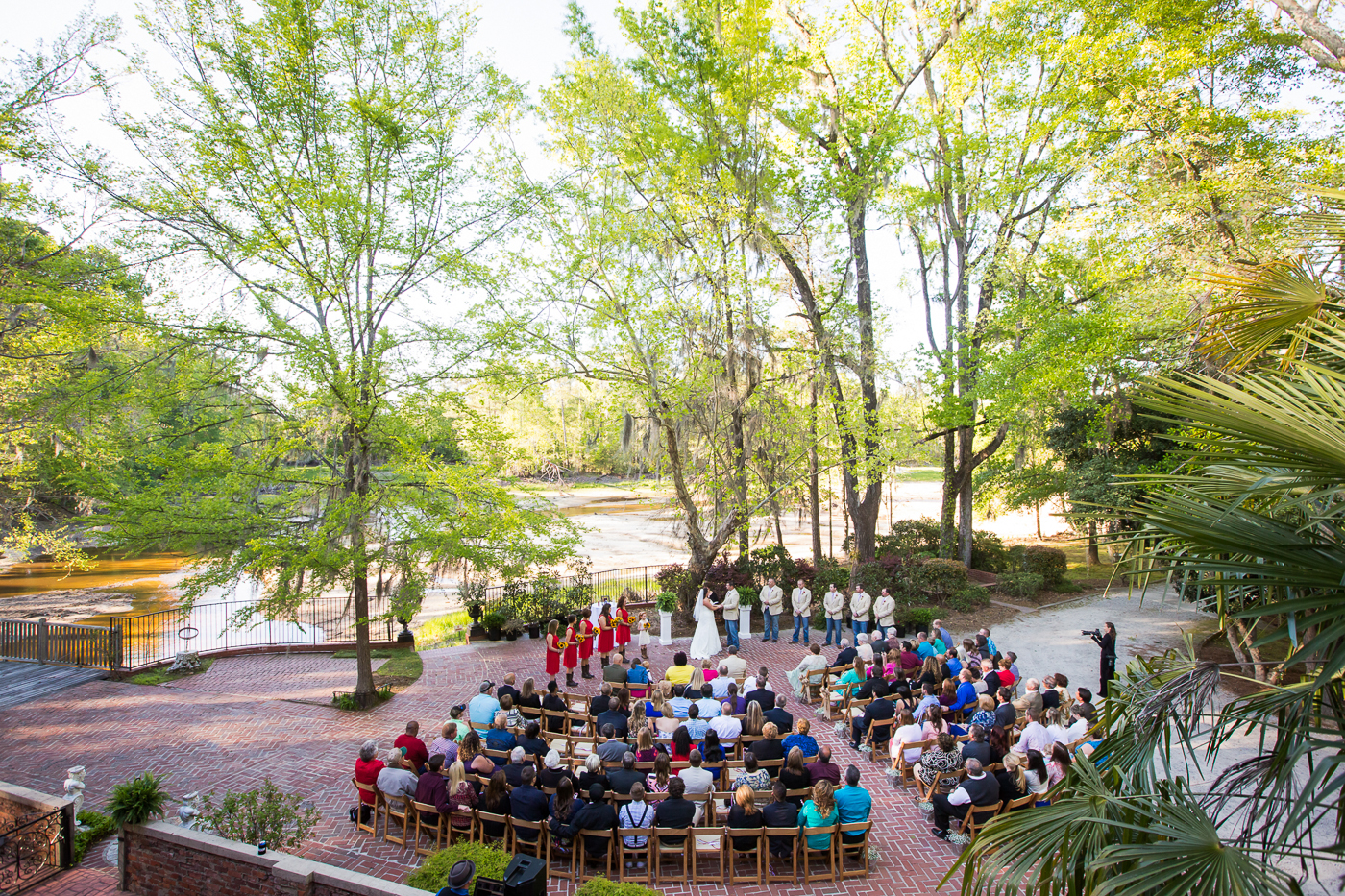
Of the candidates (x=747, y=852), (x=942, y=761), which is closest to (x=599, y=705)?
(x=747, y=852)

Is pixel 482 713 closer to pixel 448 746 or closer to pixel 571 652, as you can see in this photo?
pixel 448 746

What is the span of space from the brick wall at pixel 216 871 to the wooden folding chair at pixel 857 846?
13.6ft

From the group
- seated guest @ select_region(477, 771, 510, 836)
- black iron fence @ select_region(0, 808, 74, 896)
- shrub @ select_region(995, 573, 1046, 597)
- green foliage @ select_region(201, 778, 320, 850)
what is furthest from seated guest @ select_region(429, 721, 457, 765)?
shrub @ select_region(995, 573, 1046, 597)

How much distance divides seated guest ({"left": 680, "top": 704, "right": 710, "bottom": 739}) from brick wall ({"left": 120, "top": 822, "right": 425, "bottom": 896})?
3.92 meters

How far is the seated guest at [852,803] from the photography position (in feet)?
22.6

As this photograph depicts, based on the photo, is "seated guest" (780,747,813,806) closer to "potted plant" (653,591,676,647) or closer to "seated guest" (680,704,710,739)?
"seated guest" (680,704,710,739)

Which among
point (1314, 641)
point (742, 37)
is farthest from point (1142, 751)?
point (742, 37)

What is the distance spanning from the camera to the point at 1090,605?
18.4m

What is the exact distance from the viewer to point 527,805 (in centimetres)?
700

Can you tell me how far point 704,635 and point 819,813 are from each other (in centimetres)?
812

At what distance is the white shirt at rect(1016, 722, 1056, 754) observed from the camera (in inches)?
319

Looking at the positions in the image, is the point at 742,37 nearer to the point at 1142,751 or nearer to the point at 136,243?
the point at 136,243

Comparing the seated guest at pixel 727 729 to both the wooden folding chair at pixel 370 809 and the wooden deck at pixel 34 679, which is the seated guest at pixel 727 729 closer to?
the wooden folding chair at pixel 370 809

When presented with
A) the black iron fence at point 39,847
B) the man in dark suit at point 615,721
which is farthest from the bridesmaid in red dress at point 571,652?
the black iron fence at point 39,847
